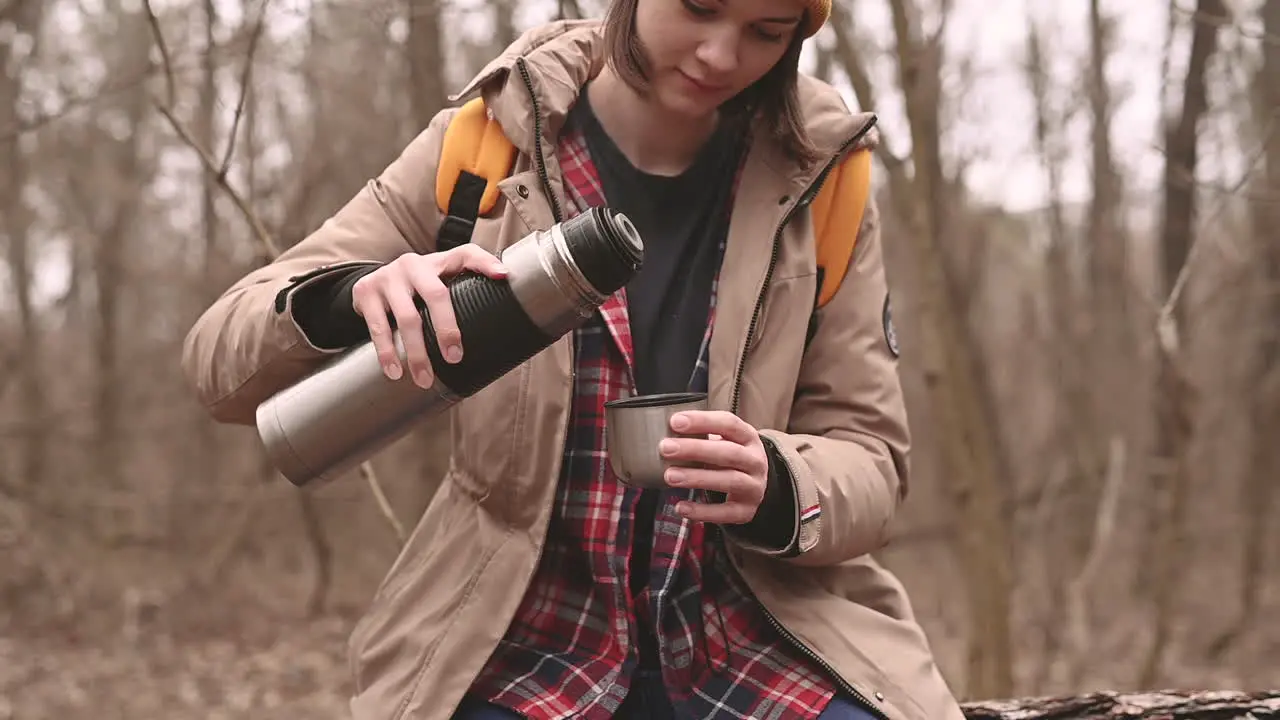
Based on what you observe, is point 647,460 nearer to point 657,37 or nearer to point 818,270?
point 818,270

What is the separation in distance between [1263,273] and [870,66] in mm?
2680

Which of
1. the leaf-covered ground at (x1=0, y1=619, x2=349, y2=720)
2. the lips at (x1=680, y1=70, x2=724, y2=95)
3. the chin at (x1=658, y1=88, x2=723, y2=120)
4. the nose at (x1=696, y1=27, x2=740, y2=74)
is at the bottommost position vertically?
the leaf-covered ground at (x1=0, y1=619, x2=349, y2=720)

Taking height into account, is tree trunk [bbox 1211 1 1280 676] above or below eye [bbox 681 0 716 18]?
below

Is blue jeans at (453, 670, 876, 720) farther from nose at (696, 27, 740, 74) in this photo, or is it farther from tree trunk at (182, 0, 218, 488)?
tree trunk at (182, 0, 218, 488)

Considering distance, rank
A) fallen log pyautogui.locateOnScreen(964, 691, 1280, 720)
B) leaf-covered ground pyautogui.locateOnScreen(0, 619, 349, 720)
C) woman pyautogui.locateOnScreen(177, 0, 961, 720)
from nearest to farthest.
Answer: woman pyautogui.locateOnScreen(177, 0, 961, 720) < fallen log pyautogui.locateOnScreen(964, 691, 1280, 720) < leaf-covered ground pyautogui.locateOnScreen(0, 619, 349, 720)

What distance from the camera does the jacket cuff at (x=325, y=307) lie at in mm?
1573

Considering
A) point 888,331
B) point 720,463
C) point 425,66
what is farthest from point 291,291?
point 425,66

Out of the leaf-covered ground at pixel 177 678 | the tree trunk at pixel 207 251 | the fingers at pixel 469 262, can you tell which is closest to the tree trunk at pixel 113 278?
the tree trunk at pixel 207 251

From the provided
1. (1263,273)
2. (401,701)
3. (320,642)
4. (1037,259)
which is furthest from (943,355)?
(1037,259)

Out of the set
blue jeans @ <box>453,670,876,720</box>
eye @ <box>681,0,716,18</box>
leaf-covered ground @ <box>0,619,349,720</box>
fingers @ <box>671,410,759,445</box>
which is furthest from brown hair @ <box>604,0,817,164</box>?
leaf-covered ground @ <box>0,619,349,720</box>

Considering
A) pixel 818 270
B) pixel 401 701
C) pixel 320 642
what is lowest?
pixel 320 642

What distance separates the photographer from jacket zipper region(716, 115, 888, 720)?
67.7 inches

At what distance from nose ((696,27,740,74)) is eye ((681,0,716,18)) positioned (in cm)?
3

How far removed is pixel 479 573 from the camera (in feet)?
5.71
